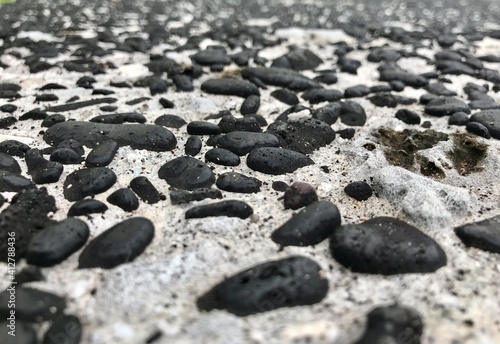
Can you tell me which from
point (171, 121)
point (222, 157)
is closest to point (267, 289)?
point (222, 157)

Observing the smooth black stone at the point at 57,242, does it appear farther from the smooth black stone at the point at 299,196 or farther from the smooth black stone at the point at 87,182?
the smooth black stone at the point at 299,196

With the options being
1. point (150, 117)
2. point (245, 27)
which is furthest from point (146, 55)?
point (245, 27)

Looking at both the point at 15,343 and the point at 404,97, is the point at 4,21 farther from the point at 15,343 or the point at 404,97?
the point at 15,343

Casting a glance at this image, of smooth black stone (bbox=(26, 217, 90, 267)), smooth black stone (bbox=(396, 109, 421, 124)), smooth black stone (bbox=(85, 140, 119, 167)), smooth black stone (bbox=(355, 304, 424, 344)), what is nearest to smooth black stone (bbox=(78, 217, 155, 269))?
smooth black stone (bbox=(26, 217, 90, 267))

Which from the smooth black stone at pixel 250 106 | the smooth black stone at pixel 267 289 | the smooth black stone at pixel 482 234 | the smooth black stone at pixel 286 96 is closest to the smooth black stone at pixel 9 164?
the smooth black stone at pixel 267 289

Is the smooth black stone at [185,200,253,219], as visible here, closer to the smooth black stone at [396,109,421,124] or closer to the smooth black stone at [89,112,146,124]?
the smooth black stone at [89,112,146,124]

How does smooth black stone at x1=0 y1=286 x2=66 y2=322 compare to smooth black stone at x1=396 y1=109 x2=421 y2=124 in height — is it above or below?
above
